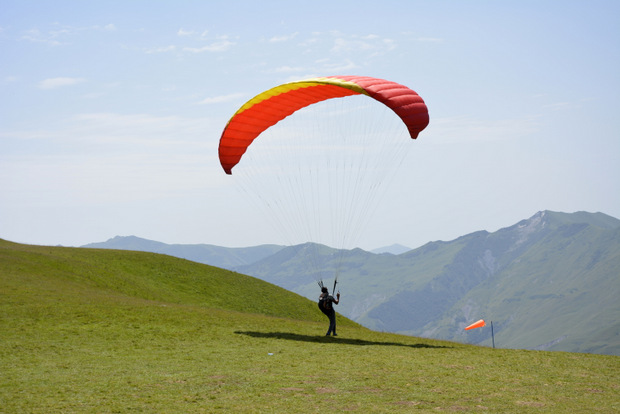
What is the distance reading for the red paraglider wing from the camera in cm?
2344

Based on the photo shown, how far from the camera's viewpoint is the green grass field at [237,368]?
48.9ft

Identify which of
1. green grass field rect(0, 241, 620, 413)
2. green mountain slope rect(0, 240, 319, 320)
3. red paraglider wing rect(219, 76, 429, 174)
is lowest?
green grass field rect(0, 241, 620, 413)

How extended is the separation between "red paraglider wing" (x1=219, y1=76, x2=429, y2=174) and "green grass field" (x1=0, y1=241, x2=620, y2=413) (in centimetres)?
842

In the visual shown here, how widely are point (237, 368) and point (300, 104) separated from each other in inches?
505

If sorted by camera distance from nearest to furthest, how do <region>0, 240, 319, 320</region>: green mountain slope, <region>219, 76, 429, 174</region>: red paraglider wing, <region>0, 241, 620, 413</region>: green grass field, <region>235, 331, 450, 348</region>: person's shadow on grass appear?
<region>0, 241, 620, 413</region>: green grass field < <region>219, 76, 429, 174</region>: red paraglider wing < <region>235, 331, 450, 348</region>: person's shadow on grass < <region>0, 240, 319, 320</region>: green mountain slope

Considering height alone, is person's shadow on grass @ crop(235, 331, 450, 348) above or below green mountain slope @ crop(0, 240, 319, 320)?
below

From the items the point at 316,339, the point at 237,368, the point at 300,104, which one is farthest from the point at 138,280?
the point at 237,368

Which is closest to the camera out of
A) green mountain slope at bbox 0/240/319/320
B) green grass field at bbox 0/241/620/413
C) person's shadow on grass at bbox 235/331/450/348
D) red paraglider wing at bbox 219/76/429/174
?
green grass field at bbox 0/241/620/413

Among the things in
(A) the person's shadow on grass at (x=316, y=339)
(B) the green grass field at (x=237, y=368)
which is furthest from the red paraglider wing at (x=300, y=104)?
(B) the green grass field at (x=237, y=368)

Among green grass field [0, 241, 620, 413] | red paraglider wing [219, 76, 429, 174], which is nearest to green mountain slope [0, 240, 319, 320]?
green grass field [0, 241, 620, 413]

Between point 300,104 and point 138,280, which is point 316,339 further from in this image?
point 138,280

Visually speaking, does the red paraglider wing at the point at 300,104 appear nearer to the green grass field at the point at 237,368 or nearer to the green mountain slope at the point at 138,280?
the green grass field at the point at 237,368

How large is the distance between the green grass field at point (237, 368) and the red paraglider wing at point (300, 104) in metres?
8.42

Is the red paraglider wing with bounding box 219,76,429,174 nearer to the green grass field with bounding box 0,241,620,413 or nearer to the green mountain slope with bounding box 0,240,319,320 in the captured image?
the green grass field with bounding box 0,241,620,413
